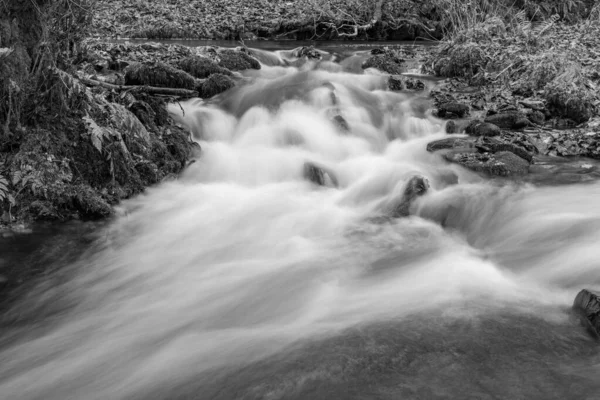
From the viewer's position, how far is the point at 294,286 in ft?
17.2

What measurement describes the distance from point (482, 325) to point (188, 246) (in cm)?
350

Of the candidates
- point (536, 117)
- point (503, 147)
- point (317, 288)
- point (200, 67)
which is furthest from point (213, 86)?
point (317, 288)

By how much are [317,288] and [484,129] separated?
525 centimetres

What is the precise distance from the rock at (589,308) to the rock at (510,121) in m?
5.56

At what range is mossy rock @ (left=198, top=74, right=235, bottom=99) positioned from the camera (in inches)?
409

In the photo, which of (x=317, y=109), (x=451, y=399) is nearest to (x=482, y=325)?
(x=451, y=399)

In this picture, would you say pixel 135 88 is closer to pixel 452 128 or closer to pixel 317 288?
pixel 317 288

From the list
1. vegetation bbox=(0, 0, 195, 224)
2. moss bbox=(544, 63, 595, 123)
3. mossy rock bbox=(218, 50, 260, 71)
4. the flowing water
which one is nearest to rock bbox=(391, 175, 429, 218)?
the flowing water

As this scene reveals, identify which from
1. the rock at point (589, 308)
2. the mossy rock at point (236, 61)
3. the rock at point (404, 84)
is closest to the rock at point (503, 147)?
the rock at point (404, 84)

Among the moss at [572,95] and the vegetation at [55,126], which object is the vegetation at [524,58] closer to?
the moss at [572,95]

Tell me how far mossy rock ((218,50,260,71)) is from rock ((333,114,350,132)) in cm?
368

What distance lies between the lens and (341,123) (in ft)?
31.8

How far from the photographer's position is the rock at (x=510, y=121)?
9.32m

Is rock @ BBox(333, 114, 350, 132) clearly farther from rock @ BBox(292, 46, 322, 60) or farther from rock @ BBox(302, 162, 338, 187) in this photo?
rock @ BBox(292, 46, 322, 60)
